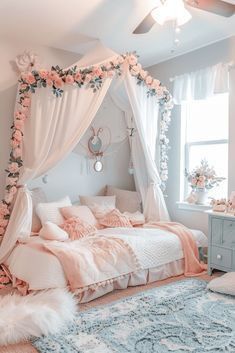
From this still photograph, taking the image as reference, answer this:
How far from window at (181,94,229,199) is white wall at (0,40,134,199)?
89 cm

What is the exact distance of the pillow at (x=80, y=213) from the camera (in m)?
3.73

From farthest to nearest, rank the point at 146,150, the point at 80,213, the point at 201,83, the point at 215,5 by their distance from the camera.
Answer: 1. the point at 201,83
2. the point at 146,150
3. the point at 80,213
4. the point at 215,5

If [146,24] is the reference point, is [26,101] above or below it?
below

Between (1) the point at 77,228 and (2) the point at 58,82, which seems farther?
(1) the point at 77,228

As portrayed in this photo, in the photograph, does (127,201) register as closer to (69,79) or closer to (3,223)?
(3,223)

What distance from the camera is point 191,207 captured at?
168 inches

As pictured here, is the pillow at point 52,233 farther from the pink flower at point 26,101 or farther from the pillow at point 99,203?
the pink flower at point 26,101

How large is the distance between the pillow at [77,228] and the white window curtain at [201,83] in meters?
2.08

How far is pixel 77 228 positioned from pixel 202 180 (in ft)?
5.44

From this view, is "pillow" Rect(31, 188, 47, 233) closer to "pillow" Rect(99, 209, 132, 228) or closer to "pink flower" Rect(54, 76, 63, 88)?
"pillow" Rect(99, 209, 132, 228)

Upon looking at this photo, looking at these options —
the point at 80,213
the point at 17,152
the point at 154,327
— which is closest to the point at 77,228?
the point at 80,213

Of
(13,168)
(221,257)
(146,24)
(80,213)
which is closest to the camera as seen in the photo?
(146,24)

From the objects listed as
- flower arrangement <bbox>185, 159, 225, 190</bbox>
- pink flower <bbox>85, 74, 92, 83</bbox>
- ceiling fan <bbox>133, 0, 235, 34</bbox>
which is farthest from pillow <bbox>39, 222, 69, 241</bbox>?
ceiling fan <bbox>133, 0, 235, 34</bbox>

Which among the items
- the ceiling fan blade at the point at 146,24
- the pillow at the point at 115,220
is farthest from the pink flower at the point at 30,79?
the pillow at the point at 115,220
